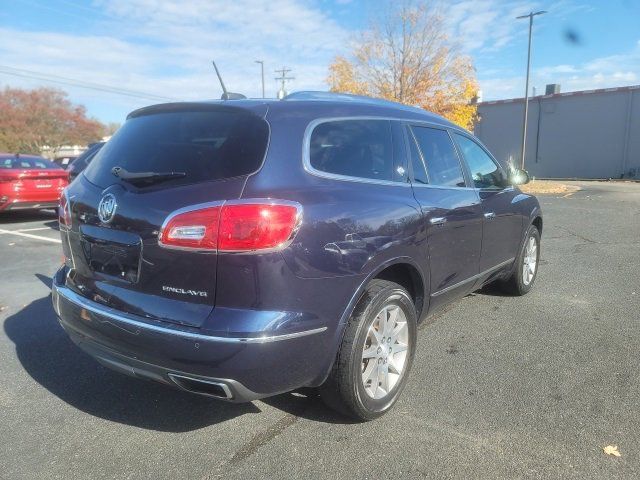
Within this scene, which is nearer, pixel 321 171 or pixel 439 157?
pixel 321 171

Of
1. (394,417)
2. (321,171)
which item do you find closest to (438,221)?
(321,171)

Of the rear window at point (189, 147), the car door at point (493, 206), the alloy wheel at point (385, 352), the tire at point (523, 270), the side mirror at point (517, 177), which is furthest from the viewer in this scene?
the tire at point (523, 270)

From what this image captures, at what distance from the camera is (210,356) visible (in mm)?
2217

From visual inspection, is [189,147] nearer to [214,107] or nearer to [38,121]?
[214,107]

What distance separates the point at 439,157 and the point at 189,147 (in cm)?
190

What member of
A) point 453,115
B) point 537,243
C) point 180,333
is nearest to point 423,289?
point 180,333

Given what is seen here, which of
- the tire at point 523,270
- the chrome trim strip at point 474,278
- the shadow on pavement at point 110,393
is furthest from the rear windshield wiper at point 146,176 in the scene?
the tire at point 523,270

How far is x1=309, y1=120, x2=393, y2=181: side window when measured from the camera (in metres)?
2.65

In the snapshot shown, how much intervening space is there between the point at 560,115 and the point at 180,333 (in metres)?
38.0

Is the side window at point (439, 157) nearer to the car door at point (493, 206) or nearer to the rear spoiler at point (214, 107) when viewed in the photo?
the car door at point (493, 206)

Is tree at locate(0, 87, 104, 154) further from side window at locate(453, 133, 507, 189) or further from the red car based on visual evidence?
side window at locate(453, 133, 507, 189)

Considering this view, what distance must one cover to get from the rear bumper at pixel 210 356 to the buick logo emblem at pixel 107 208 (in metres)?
0.46

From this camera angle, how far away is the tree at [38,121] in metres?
49.8

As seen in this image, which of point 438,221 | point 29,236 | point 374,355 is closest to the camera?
point 374,355
